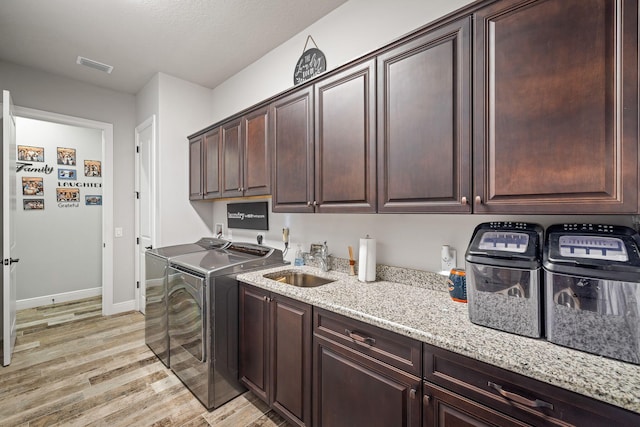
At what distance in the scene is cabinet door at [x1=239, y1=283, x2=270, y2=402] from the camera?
6.19 ft

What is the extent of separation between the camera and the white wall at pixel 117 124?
3.34 meters

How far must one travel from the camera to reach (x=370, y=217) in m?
2.05

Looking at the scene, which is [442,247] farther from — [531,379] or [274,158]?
[274,158]

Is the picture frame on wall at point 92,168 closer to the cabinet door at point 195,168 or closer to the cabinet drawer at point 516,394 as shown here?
the cabinet door at point 195,168

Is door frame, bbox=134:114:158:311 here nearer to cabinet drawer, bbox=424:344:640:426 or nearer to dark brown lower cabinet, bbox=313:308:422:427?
dark brown lower cabinet, bbox=313:308:422:427

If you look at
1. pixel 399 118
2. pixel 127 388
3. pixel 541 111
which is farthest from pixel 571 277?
pixel 127 388

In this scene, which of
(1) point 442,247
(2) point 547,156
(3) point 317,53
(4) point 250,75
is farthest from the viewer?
(4) point 250,75

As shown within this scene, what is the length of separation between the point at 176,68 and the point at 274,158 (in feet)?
6.54

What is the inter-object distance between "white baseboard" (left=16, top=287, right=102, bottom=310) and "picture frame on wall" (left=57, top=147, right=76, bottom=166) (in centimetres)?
193

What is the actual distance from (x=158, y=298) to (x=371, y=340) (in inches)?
86.6

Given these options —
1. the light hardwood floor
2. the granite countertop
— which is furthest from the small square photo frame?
the granite countertop

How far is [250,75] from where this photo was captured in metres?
3.19

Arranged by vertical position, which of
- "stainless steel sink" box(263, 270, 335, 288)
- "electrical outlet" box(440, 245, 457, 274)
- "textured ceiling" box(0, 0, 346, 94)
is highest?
"textured ceiling" box(0, 0, 346, 94)

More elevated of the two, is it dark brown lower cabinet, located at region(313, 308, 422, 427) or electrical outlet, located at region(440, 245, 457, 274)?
electrical outlet, located at region(440, 245, 457, 274)
